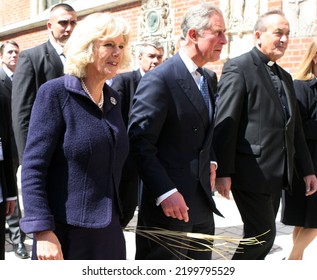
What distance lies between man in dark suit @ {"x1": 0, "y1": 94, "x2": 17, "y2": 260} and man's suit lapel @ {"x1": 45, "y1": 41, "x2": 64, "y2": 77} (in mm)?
646

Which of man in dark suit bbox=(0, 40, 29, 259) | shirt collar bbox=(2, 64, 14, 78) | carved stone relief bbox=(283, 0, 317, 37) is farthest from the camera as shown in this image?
carved stone relief bbox=(283, 0, 317, 37)

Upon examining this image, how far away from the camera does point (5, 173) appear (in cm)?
307

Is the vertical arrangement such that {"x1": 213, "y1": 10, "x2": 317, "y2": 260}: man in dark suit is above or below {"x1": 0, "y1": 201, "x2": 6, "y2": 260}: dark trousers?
above

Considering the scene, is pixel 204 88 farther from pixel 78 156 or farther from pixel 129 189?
pixel 129 189

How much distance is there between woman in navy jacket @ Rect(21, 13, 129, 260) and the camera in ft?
6.54

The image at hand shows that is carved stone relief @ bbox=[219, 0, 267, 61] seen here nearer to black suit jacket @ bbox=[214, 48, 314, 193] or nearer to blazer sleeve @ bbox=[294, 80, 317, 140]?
blazer sleeve @ bbox=[294, 80, 317, 140]

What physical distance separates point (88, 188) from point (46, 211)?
0.66ft

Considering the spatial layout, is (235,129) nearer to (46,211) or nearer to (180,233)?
(180,233)

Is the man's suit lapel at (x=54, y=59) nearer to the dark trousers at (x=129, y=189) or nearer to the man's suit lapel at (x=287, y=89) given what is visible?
the dark trousers at (x=129, y=189)

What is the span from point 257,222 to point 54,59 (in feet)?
6.41

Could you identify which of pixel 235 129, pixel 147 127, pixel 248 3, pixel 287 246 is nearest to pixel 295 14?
pixel 248 3

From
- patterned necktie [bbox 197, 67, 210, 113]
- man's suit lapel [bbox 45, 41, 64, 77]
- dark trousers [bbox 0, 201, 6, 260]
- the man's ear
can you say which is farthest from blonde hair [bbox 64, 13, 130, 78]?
man's suit lapel [bbox 45, 41, 64, 77]

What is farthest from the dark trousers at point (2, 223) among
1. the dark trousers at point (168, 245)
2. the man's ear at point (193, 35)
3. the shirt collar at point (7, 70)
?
the shirt collar at point (7, 70)

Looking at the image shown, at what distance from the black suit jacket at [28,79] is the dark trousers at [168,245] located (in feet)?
4.08
